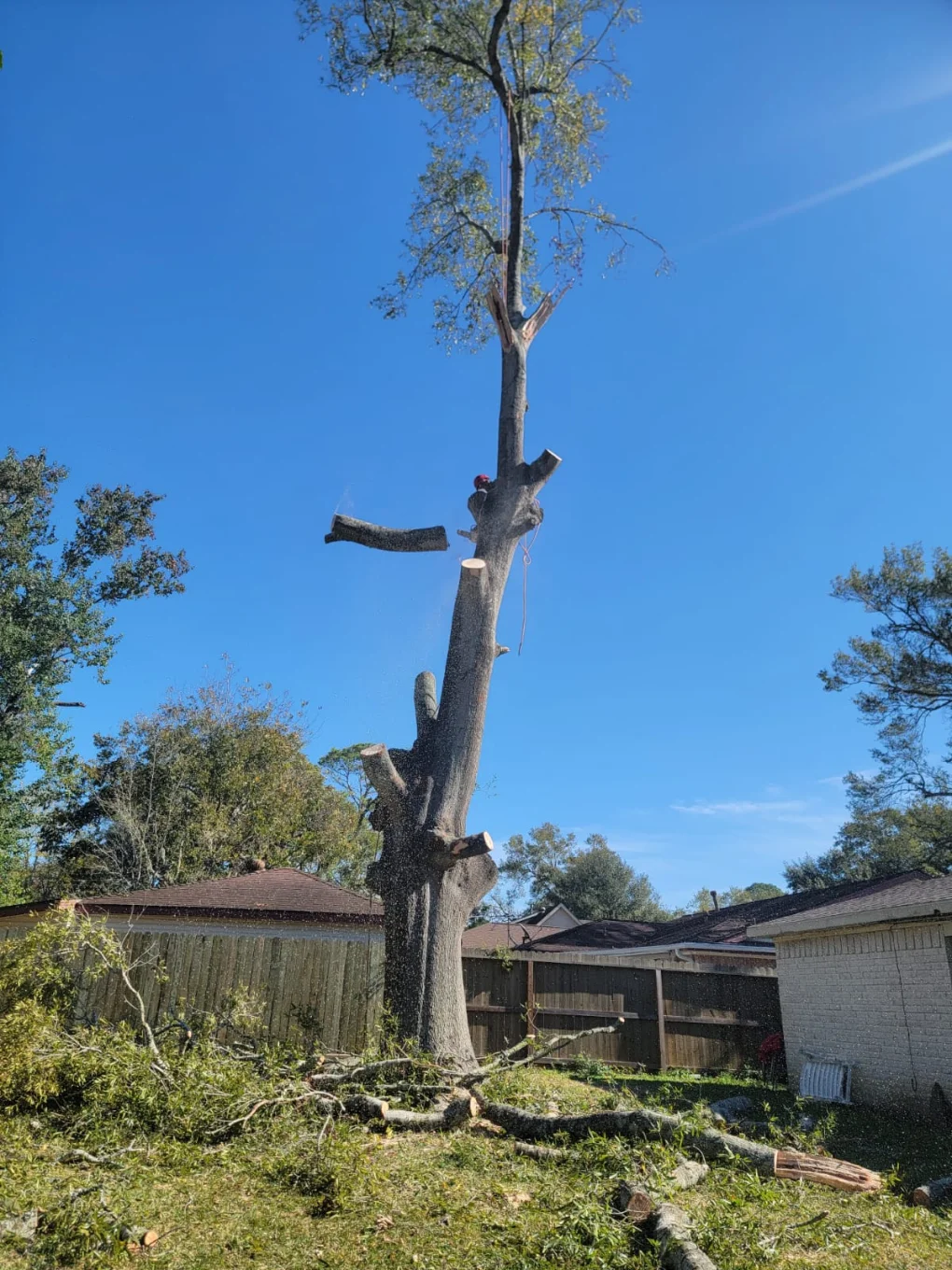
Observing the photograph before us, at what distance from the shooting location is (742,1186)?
12.2ft

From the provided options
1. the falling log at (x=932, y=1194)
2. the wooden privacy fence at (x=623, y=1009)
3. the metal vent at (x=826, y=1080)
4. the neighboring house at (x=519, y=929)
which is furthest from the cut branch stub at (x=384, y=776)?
the neighboring house at (x=519, y=929)

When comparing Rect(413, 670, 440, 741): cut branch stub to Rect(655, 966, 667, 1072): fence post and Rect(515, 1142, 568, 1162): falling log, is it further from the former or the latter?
Rect(655, 966, 667, 1072): fence post

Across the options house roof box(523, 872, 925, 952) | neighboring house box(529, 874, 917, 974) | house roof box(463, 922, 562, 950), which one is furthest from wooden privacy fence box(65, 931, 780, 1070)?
house roof box(463, 922, 562, 950)

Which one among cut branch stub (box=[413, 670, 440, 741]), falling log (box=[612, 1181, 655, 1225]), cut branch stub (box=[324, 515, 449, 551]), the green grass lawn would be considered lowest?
the green grass lawn

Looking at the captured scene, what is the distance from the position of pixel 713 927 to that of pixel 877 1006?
7.47 m

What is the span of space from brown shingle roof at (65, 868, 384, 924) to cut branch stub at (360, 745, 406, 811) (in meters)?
2.54

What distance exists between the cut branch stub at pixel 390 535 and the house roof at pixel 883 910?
5.89 meters

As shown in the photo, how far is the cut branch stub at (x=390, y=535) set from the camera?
26.7 ft

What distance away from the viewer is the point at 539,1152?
4.64m

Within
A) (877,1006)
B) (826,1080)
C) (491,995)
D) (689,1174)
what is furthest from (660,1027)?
(689,1174)

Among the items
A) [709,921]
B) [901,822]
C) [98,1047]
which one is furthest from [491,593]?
[901,822]

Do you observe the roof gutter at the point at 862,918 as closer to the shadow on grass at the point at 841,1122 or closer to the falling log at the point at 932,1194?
the shadow on grass at the point at 841,1122

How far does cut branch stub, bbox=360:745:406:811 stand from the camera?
21.8ft

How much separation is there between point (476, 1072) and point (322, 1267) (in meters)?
2.62
